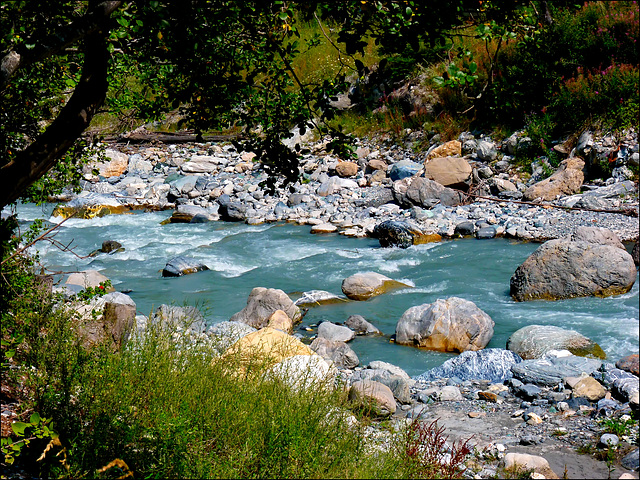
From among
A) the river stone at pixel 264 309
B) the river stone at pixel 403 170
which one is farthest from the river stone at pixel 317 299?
the river stone at pixel 403 170

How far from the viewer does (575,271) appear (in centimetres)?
915

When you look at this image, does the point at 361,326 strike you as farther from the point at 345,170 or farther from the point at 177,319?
the point at 345,170

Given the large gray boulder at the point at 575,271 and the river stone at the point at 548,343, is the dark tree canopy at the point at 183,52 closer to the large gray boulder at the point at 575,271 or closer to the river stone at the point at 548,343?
the river stone at the point at 548,343

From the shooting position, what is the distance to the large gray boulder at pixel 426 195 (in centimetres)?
1480

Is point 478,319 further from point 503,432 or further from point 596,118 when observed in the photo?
point 596,118

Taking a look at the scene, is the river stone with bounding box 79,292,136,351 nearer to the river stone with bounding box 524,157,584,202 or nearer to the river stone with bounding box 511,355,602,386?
Result: the river stone with bounding box 511,355,602,386

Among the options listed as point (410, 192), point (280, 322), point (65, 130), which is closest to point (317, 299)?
point (280, 322)

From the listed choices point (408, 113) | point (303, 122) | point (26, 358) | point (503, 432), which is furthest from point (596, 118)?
point (26, 358)

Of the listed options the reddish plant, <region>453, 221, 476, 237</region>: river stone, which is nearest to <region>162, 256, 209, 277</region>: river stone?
<region>453, 221, 476, 237</region>: river stone

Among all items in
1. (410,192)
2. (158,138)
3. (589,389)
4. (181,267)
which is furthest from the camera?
(158,138)

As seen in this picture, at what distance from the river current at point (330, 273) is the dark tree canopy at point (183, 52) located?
2.86m

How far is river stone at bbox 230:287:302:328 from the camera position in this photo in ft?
29.1

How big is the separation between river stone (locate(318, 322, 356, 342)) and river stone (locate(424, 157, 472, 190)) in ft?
26.3

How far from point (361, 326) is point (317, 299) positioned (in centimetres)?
139
